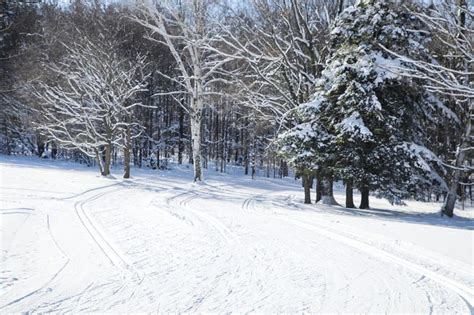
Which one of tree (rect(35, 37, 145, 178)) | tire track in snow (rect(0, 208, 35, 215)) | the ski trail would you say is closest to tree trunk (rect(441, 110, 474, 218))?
the ski trail

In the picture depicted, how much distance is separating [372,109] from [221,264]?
8.49 m

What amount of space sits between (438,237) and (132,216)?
23.3ft

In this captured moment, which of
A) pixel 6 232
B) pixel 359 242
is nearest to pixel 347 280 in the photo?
pixel 359 242

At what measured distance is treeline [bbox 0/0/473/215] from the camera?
41.8 ft

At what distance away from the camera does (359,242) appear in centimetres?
790

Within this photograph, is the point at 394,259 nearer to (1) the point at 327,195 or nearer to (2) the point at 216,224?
(2) the point at 216,224

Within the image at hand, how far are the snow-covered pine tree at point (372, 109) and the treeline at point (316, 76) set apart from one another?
4 centimetres

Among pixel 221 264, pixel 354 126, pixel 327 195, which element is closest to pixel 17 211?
pixel 221 264

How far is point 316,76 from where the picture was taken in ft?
54.4

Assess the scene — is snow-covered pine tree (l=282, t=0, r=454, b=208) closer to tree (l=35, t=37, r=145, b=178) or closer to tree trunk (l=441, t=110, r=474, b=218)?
tree trunk (l=441, t=110, r=474, b=218)

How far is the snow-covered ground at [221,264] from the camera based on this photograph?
4453 mm

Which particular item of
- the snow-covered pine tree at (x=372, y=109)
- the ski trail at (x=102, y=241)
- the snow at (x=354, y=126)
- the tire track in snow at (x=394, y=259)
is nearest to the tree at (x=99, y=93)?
the snow-covered pine tree at (x=372, y=109)

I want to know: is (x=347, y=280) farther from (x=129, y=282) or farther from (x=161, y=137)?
(x=161, y=137)

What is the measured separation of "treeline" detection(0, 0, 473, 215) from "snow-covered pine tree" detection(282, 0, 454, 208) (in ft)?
0.14
